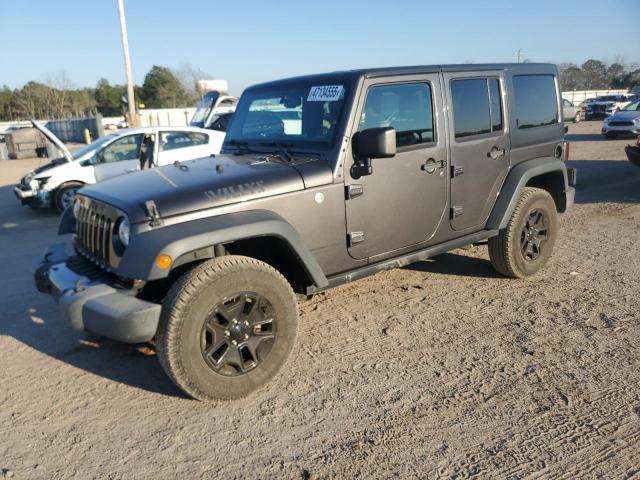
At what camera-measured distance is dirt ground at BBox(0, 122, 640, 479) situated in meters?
2.60

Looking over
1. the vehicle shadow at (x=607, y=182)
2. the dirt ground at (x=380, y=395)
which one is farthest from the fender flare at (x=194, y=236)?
the vehicle shadow at (x=607, y=182)

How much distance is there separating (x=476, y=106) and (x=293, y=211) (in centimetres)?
213

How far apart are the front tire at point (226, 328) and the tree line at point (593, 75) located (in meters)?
79.6

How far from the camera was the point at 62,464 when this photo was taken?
264cm

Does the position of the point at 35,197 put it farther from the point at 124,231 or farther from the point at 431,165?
the point at 431,165

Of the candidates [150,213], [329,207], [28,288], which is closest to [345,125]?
[329,207]

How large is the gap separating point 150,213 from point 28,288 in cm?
315

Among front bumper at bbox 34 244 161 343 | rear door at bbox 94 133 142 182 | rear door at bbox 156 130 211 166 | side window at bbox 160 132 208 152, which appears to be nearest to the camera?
front bumper at bbox 34 244 161 343

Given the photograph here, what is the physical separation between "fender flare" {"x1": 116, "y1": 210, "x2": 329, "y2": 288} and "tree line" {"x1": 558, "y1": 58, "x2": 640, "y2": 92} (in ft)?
261

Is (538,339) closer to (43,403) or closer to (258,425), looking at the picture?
(258,425)

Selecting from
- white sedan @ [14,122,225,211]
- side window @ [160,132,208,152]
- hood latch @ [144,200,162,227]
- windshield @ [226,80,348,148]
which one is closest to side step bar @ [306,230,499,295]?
windshield @ [226,80,348,148]

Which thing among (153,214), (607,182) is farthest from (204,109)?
(153,214)

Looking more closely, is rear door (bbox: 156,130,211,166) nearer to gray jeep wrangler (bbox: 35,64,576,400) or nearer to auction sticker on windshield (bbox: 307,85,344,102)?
gray jeep wrangler (bbox: 35,64,576,400)

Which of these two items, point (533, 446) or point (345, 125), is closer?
point (533, 446)
